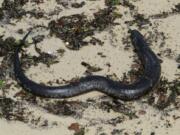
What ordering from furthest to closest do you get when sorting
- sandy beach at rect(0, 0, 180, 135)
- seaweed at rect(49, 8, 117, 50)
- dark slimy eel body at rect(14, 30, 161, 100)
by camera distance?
seaweed at rect(49, 8, 117, 50) < dark slimy eel body at rect(14, 30, 161, 100) < sandy beach at rect(0, 0, 180, 135)

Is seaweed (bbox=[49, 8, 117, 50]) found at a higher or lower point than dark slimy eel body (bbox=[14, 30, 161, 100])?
higher

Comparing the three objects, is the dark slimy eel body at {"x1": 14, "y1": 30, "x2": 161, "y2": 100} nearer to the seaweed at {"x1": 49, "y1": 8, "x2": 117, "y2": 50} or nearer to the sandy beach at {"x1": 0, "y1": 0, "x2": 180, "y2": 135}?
the sandy beach at {"x1": 0, "y1": 0, "x2": 180, "y2": 135}

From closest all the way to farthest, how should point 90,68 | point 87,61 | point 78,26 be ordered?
point 90,68 < point 87,61 < point 78,26

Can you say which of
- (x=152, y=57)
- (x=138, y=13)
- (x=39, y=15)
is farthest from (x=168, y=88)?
(x=39, y=15)

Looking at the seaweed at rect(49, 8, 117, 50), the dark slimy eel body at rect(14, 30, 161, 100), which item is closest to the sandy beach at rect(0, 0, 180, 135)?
the seaweed at rect(49, 8, 117, 50)

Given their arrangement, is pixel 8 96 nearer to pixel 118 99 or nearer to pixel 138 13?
pixel 118 99

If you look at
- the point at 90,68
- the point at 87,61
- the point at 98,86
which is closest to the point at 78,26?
the point at 87,61

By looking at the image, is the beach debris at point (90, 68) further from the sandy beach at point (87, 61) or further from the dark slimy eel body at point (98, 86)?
the dark slimy eel body at point (98, 86)

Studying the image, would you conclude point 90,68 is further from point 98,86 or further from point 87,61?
point 98,86
